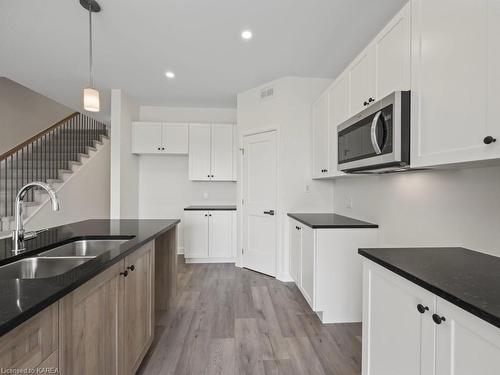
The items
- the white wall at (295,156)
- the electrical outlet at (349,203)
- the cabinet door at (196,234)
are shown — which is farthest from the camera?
the cabinet door at (196,234)

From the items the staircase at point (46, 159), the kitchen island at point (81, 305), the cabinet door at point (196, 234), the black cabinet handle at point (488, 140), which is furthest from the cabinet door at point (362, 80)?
the staircase at point (46, 159)

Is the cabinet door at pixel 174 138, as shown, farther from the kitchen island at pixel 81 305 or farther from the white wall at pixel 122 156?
the kitchen island at pixel 81 305

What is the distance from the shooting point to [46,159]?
528 centimetres

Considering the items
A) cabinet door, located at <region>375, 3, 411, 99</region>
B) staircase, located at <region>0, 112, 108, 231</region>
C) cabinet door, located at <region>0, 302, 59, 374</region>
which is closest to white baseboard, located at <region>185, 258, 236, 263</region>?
staircase, located at <region>0, 112, 108, 231</region>

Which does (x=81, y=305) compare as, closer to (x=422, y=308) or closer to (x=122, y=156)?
(x=422, y=308)

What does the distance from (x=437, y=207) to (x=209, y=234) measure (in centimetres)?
326

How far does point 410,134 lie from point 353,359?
1635 mm

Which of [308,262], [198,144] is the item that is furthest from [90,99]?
[308,262]

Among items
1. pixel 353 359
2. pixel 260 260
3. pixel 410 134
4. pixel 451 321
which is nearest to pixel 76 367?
pixel 451 321

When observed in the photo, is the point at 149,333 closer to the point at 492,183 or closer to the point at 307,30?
the point at 492,183

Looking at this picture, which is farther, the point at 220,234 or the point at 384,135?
the point at 220,234

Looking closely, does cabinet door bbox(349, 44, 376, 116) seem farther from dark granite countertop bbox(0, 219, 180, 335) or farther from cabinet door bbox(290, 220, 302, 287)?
dark granite countertop bbox(0, 219, 180, 335)

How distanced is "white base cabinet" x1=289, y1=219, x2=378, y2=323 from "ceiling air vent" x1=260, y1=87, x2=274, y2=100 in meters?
2.15

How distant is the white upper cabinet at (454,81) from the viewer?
1014mm
